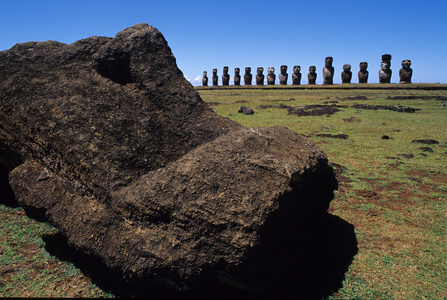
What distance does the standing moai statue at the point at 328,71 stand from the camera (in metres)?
34.8

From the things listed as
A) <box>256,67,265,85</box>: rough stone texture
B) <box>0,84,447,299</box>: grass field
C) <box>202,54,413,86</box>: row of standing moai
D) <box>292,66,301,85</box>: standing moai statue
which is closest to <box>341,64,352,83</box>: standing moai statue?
<box>202,54,413,86</box>: row of standing moai

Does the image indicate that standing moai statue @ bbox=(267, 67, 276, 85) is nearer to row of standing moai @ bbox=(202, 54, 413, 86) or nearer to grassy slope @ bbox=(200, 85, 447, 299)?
row of standing moai @ bbox=(202, 54, 413, 86)

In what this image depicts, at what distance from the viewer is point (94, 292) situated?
2.98m

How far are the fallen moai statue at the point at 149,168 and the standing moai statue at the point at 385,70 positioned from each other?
32639 mm

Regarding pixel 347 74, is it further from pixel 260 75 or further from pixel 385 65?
pixel 260 75

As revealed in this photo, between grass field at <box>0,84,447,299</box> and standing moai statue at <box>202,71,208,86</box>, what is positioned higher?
standing moai statue at <box>202,71,208,86</box>

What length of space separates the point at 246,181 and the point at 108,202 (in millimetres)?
1269

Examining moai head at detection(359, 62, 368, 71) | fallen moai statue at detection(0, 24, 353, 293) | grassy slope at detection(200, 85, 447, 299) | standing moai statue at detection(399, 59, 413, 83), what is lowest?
grassy slope at detection(200, 85, 447, 299)

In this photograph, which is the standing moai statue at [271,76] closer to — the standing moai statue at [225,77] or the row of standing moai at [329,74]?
the row of standing moai at [329,74]

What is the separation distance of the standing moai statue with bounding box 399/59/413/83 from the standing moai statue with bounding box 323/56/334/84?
21.2 feet

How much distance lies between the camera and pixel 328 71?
114 feet

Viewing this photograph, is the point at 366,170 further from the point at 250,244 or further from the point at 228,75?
the point at 228,75

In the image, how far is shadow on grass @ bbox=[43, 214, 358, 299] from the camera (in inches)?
114

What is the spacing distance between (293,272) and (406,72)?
3257 centimetres
